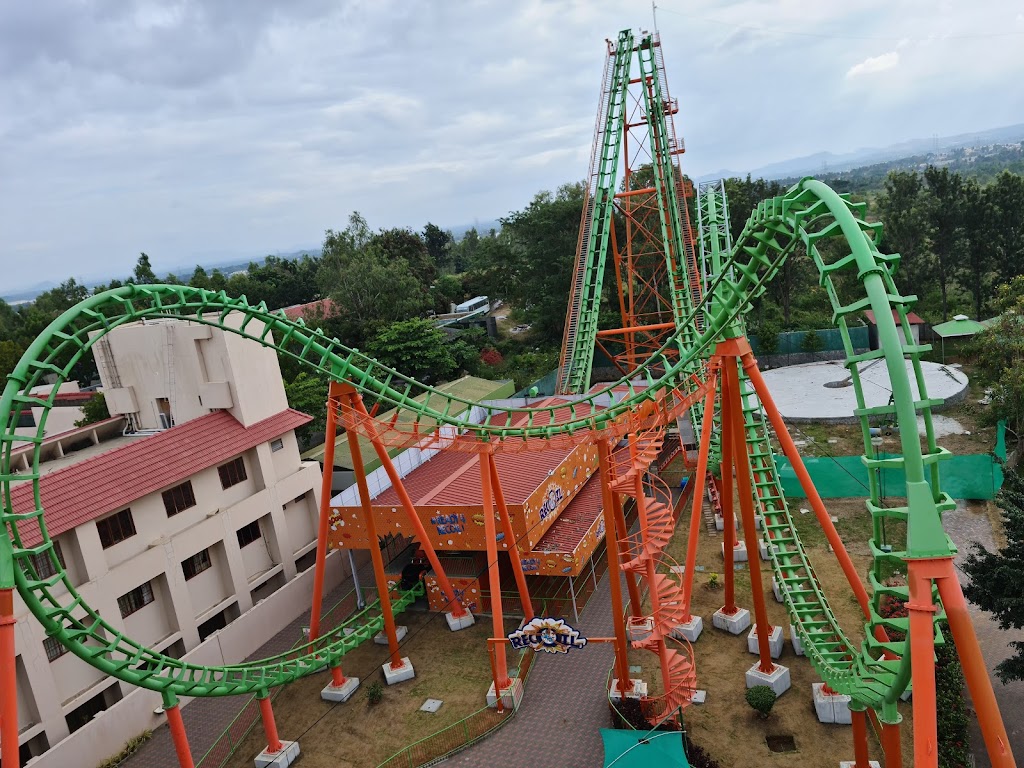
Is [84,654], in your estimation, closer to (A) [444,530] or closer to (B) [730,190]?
(A) [444,530]

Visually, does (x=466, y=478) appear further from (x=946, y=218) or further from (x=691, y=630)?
(x=946, y=218)

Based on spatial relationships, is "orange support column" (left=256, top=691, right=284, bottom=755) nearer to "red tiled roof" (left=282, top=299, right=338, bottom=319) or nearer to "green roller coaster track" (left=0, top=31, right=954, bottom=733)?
"green roller coaster track" (left=0, top=31, right=954, bottom=733)

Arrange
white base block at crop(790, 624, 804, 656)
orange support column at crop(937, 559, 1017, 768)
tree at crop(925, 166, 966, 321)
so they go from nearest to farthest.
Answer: orange support column at crop(937, 559, 1017, 768), white base block at crop(790, 624, 804, 656), tree at crop(925, 166, 966, 321)

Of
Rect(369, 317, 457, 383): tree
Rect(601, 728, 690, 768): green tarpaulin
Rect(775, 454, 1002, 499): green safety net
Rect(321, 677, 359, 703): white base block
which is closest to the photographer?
Rect(601, 728, 690, 768): green tarpaulin

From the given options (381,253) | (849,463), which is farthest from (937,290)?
(381,253)

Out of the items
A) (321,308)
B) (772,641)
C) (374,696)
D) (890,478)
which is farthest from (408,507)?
(321,308)

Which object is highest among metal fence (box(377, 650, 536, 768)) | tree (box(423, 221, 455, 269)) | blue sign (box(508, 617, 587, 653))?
tree (box(423, 221, 455, 269))

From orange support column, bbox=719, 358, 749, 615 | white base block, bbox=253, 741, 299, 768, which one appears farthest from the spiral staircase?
white base block, bbox=253, 741, 299, 768
